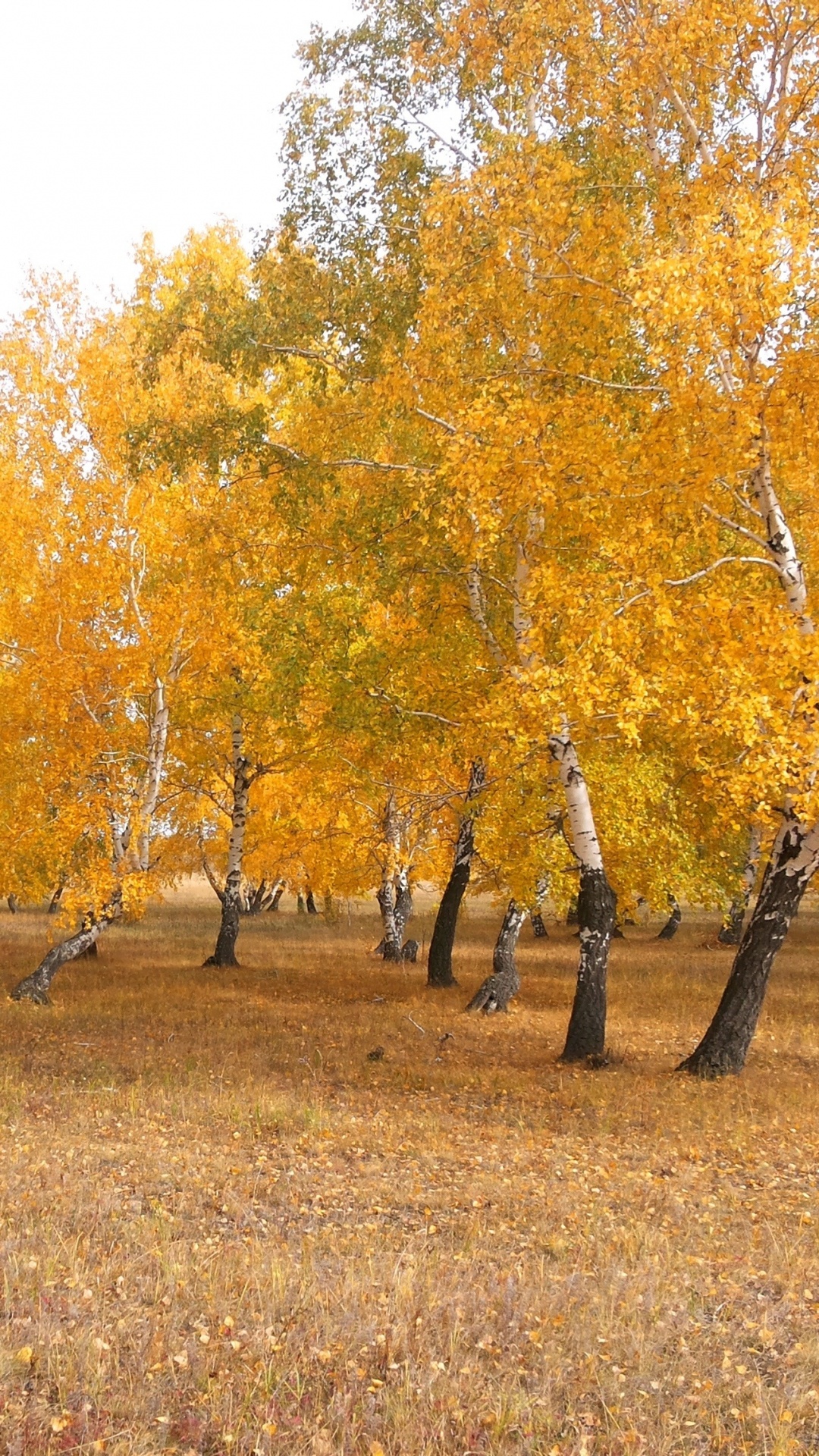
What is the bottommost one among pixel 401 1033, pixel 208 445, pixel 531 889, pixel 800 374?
pixel 401 1033

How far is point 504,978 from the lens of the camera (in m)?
19.5

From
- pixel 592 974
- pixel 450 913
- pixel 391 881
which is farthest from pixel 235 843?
pixel 592 974

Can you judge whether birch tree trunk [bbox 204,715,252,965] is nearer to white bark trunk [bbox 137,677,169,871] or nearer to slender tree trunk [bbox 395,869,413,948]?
slender tree trunk [bbox 395,869,413,948]

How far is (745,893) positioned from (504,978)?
21.5 feet

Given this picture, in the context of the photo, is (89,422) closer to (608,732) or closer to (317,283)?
(317,283)

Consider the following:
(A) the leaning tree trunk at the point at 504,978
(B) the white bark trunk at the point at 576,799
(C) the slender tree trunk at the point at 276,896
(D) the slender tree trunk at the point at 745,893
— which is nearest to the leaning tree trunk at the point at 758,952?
(B) the white bark trunk at the point at 576,799

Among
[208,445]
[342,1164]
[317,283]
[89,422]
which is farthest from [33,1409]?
[89,422]

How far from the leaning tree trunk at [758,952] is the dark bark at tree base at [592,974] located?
53.0 inches

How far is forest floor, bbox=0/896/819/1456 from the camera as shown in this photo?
436 centimetres

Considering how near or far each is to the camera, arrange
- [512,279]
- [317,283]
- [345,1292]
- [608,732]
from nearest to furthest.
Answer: [345,1292] → [512,279] → [317,283] → [608,732]

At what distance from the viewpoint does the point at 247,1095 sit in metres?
11.4

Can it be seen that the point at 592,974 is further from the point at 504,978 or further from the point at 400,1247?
the point at 400,1247

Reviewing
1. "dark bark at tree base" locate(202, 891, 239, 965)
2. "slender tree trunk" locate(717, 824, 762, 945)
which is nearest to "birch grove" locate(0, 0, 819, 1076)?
"slender tree trunk" locate(717, 824, 762, 945)

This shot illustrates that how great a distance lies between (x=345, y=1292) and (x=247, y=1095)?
20.3ft
